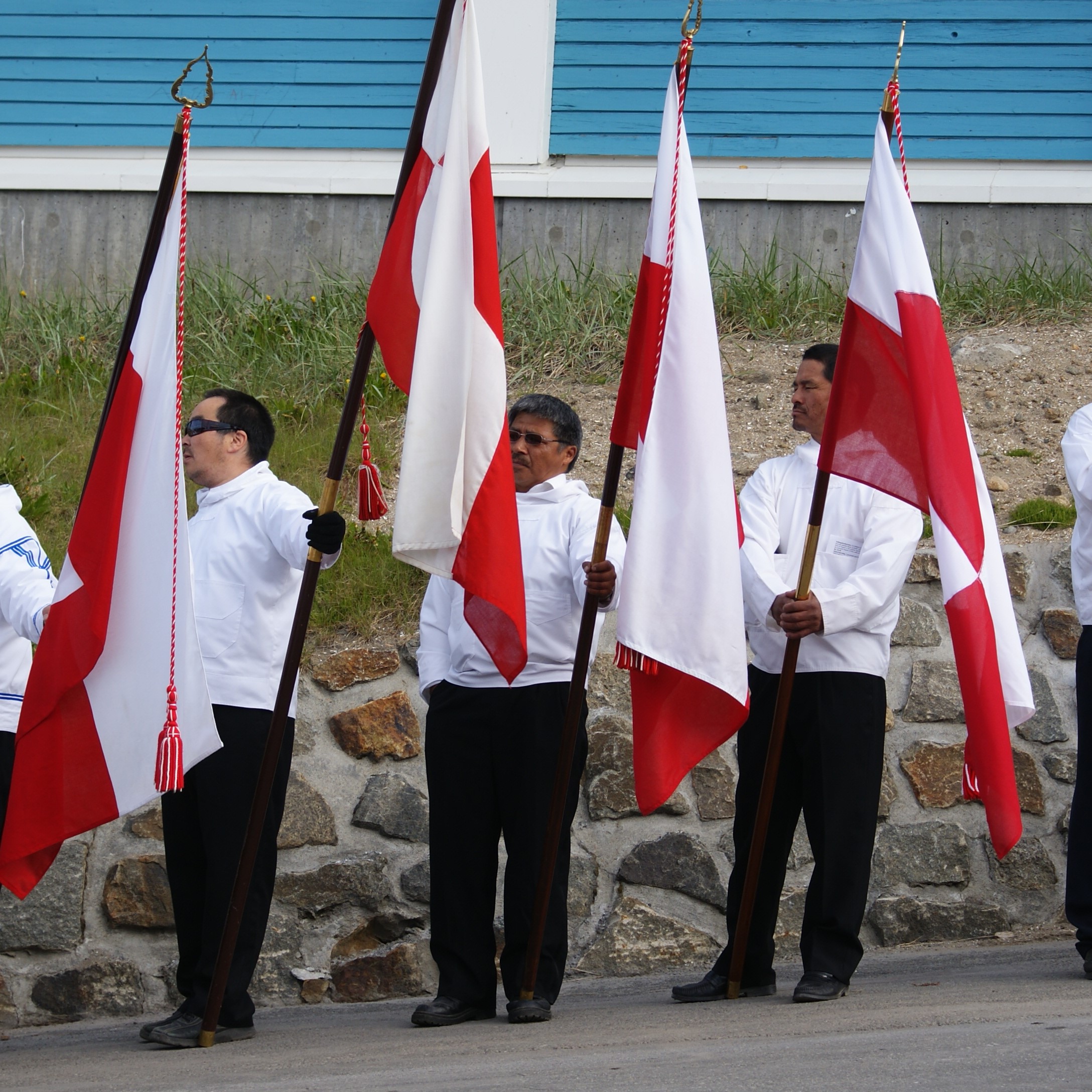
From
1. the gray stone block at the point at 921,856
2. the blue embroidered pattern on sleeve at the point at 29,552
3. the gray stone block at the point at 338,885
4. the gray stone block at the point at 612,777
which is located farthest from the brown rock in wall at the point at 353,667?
the gray stone block at the point at 921,856

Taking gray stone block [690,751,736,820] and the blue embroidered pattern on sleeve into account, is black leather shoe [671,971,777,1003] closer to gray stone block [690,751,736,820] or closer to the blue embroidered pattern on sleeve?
gray stone block [690,751,736,820]

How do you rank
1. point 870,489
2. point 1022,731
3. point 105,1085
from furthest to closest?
point 1022,731 → point 870,489 → point 105,1085

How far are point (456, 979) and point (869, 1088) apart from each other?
5.09 ft

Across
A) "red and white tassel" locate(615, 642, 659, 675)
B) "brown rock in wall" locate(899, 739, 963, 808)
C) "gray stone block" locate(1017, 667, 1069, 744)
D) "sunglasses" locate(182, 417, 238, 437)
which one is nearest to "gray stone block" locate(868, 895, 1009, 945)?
"brown rock in wall" locate(899, 739, 963, 808)

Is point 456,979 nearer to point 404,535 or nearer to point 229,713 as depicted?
point 229,713

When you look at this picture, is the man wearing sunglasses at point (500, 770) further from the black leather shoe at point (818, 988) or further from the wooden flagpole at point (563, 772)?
the black leather shoe at point (818, 988)

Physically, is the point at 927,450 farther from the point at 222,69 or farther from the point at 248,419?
the point at 222,69

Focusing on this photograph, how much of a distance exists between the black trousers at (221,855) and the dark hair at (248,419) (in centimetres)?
80

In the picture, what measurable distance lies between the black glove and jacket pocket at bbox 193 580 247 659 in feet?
1.45

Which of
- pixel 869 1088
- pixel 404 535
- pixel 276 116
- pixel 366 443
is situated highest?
pixel 276 116

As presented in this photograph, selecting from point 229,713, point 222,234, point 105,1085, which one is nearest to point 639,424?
point 229,713

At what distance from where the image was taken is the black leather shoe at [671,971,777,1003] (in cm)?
421

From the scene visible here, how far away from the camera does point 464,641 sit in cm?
418

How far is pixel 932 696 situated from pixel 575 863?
150 cm
